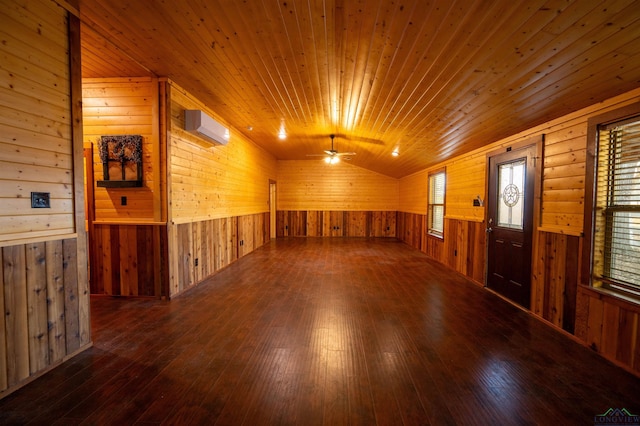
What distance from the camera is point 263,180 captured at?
8.25 m

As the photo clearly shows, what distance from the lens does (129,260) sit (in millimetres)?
3674

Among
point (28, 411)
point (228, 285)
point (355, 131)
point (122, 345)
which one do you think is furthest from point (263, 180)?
point (28, 411)

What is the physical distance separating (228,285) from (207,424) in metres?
2.81

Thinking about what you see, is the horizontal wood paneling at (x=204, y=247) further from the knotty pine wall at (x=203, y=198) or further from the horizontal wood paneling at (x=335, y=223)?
the horizontal wood paneling at (x=335, y=223)

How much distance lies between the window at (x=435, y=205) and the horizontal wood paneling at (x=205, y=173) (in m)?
4.59

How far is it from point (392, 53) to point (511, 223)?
9.71 ft

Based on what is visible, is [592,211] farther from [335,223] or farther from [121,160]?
[335,223]

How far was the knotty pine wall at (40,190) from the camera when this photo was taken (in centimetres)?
187

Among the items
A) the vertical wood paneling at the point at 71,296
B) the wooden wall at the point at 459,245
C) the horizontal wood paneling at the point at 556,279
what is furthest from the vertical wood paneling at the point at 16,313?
the wooden wall at the point at 459,245

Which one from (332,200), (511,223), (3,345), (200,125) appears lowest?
(3,345)

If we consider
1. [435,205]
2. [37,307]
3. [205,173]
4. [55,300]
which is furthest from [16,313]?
[435,205]

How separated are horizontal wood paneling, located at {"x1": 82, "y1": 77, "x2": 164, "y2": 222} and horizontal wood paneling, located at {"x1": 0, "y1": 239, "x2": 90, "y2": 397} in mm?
1376

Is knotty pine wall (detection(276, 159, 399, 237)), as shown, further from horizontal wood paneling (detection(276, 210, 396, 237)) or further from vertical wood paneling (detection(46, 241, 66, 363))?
vertical wood paneling (detection(46, 241, 66, 363))

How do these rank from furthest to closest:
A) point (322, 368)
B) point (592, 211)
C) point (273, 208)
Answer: point (273, 208), point (592, 211), point (322, 368)
